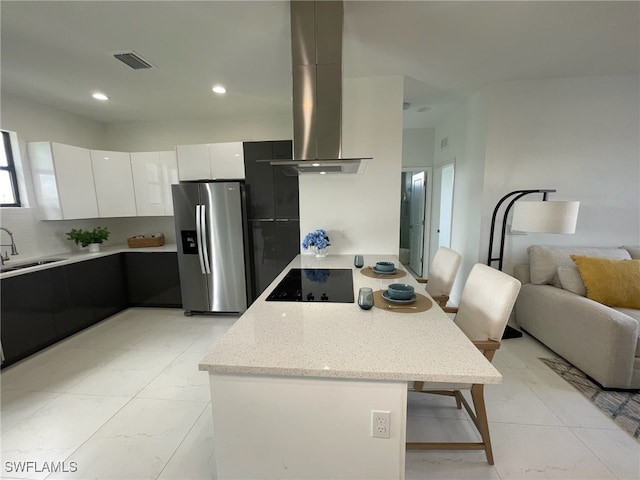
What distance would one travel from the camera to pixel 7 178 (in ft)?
9.63

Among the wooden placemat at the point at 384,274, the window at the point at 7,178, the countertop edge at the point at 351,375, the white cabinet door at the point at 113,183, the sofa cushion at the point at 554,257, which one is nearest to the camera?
the countertop edge at the point at 351,375

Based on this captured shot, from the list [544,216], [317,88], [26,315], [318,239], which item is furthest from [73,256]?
[544,216]

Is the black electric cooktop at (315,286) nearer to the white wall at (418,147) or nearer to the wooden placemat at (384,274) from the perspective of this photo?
the wooden placemat at (384,274)

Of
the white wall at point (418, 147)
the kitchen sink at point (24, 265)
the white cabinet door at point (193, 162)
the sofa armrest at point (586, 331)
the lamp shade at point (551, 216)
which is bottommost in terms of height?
the sofa armrest at point (586, 331)

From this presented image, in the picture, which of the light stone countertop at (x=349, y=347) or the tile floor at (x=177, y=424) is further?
the tile floor at (x=177, y=424)

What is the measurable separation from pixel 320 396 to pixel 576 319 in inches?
96.5

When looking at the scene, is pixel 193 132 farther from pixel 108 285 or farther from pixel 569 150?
pixel 569 150

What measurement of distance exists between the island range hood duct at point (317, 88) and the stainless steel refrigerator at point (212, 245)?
1.62 metres

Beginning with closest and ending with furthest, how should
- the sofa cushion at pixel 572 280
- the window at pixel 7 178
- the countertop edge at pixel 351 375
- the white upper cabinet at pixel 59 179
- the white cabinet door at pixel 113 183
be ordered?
the countertop edge at pixel 351 375 < the sofa cushion at pixel 572 280 < the window at pixel 7 178 < the white upper cabinet at pixel 59 179 < the white cabinet door at pixel 113 183

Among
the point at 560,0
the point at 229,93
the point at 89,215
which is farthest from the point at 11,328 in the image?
the point at 560,0

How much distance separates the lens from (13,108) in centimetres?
291

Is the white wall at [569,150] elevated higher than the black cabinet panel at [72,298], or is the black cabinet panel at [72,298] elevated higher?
the white wall at [569,150]

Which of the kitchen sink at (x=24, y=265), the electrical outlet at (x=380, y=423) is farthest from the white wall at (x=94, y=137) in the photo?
the electrical outlet at (x=380, y=423)

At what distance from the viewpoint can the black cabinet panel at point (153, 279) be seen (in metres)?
3.58
